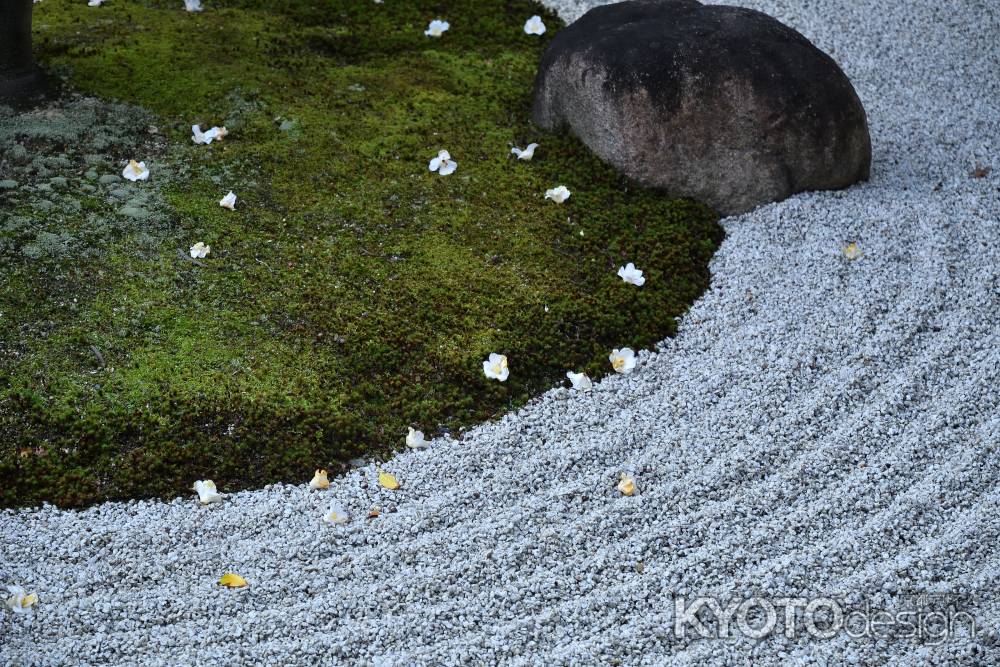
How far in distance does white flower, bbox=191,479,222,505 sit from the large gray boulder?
2796 millimetres

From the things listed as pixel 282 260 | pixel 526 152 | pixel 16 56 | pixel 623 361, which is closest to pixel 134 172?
pixel 282 260

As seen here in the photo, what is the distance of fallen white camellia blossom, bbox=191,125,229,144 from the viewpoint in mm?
5320

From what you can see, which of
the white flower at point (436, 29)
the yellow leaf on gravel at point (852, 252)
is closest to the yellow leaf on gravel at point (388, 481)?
the yellow leaf on gravel at point (852, 252)

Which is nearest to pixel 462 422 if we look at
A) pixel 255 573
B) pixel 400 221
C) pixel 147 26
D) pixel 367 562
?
pixel 367 562

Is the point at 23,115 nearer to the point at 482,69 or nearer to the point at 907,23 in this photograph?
the point at 482,69

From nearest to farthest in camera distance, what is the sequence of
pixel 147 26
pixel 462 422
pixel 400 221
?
pixel 462 422 < pixel 400 221 < pixel 147 26

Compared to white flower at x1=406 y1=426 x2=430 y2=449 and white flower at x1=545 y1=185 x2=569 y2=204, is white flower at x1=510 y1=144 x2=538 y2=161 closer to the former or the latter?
white flower at x1=545 y1=185 x2=569 y2=204

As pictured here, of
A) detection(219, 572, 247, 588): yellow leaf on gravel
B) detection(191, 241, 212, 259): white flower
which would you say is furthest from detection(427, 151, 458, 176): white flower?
detection(219, 572, 247, 588): yellow leaf on gravel

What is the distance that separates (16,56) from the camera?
546 cm

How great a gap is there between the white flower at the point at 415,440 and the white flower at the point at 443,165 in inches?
75.7

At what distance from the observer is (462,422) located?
391cm

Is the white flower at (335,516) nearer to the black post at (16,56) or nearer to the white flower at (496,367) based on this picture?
the white flower at (496,367)

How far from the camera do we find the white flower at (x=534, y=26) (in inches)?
270

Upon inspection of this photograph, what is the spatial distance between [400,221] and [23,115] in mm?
2325
